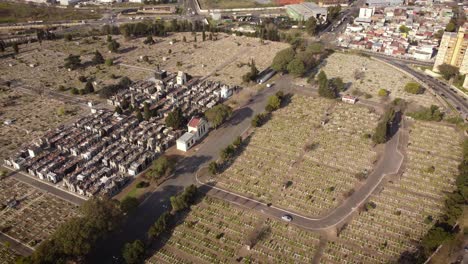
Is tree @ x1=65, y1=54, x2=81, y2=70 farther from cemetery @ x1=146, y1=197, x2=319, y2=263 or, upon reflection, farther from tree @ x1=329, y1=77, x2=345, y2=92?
tree @ x1=329, y1=77, x2=345, y2=92

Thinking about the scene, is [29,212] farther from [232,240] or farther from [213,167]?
[232,240]

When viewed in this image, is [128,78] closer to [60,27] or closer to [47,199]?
[47,199]

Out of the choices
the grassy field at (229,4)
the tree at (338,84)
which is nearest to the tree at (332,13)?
the grassy field at (229,4)

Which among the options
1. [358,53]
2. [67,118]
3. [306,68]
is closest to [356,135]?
[306,68]

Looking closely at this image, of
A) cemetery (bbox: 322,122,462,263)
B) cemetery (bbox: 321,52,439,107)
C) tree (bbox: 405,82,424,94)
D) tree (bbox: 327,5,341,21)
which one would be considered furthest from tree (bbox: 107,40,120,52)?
cemetery (bbox: 322,122,462,263)

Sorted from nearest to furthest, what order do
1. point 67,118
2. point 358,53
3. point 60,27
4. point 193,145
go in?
point 193,145 < point 67,118 < point 358,53 < point 60,27

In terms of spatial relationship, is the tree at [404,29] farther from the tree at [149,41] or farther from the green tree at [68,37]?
the green tree at [68,37]

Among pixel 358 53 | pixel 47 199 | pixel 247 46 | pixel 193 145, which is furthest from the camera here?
pixel 247 46
